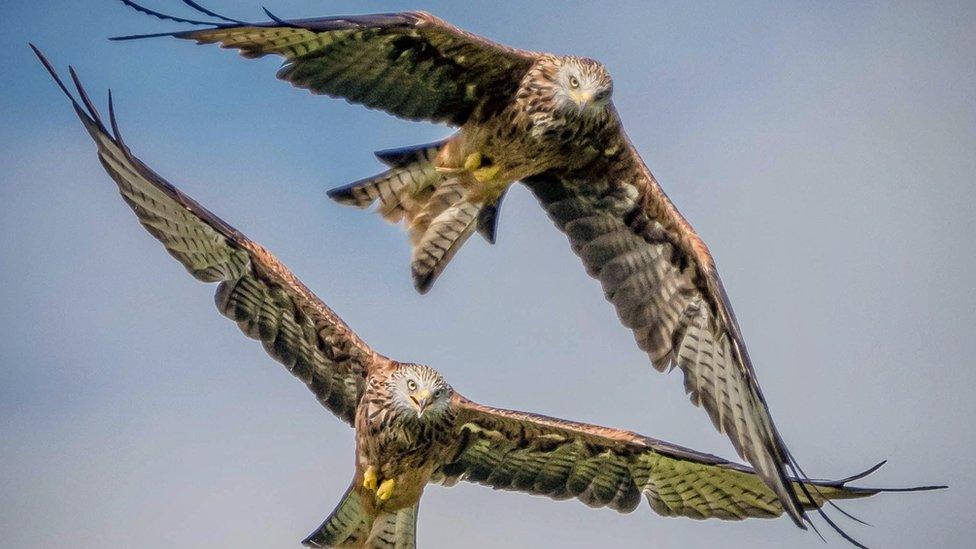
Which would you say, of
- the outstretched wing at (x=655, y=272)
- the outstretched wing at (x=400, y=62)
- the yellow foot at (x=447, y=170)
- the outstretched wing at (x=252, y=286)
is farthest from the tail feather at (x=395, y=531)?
the outstretched wing at (x=400, y=62)

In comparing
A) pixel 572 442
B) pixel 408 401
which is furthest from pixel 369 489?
pixel 572 442

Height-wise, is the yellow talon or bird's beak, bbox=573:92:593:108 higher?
bird's beak, bbox=573:92:593:108

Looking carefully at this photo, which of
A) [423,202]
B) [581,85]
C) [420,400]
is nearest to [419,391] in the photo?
[420,400]

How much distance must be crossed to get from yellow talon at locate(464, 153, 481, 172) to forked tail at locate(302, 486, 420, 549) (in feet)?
6.40

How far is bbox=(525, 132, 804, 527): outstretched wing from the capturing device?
36.3 ft

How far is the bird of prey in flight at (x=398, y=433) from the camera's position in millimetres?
10711

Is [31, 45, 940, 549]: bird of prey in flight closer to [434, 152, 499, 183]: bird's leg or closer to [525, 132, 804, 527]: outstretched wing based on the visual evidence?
[525, 132, 804, 527]: outstretched wing

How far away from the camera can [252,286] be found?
10.9m

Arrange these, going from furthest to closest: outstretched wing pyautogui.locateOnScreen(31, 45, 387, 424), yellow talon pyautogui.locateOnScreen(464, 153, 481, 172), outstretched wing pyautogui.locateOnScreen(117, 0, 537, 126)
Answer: yellow talon pyautogui.locateOnScreen(464, 153, 481, 172) < outstretched wing pyautogui.locateOnScreen(31, 45, 387, 424) < outstretched wing pyautogui.locateOnScreen(117, 0, 537, 126)

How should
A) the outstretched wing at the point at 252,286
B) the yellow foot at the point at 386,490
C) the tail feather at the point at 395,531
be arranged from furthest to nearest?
the tail feather at the point at 395,531
the yellow foot at the point at 386,490
the outstretched wing at the point at 252,286

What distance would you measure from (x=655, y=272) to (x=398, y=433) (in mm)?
1876

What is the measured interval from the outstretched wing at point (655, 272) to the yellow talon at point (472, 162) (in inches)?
24.1

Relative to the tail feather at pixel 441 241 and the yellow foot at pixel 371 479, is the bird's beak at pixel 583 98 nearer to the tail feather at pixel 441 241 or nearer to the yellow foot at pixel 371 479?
the tail feather at pixel 441 241

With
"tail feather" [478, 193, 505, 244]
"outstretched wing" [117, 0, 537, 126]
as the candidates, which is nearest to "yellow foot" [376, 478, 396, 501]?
"tail feather" [478, 193, 505, 244]
